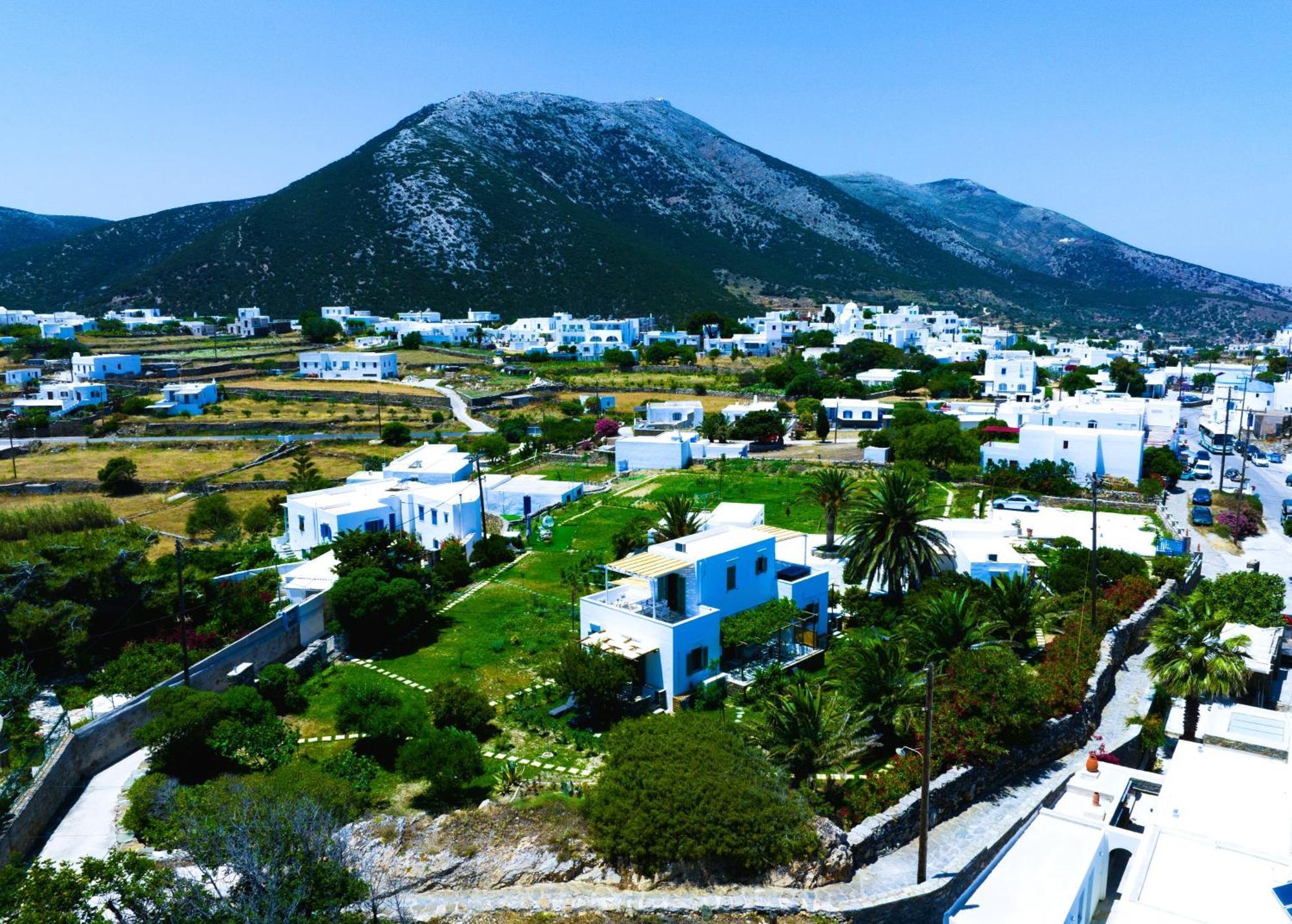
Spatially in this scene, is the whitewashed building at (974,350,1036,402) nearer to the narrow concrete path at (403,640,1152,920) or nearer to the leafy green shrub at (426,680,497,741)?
the narrow concrete path at (403,640,1152,920)

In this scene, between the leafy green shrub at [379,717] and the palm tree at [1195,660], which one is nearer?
the leafy green shrub at [379,717]

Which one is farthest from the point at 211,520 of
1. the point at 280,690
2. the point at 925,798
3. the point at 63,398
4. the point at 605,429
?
the point at 63,398

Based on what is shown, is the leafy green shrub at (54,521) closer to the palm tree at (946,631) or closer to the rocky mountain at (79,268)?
the palm tree at (946,631)

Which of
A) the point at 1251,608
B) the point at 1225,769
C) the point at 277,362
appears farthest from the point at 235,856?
the point at 277,362

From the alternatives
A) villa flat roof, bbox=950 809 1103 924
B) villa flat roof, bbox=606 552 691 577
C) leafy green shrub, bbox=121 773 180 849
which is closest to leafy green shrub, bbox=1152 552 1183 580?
villa flat roof, bbox=606 552 691 577

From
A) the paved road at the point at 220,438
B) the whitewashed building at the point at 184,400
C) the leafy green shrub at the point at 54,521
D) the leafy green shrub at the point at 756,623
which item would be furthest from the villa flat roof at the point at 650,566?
the whitewashed building at the point at 184,400

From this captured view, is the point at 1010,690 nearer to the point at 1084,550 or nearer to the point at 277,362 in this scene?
the point at 1084,550

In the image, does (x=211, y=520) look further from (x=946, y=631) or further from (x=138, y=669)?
(x=946, y=631)
